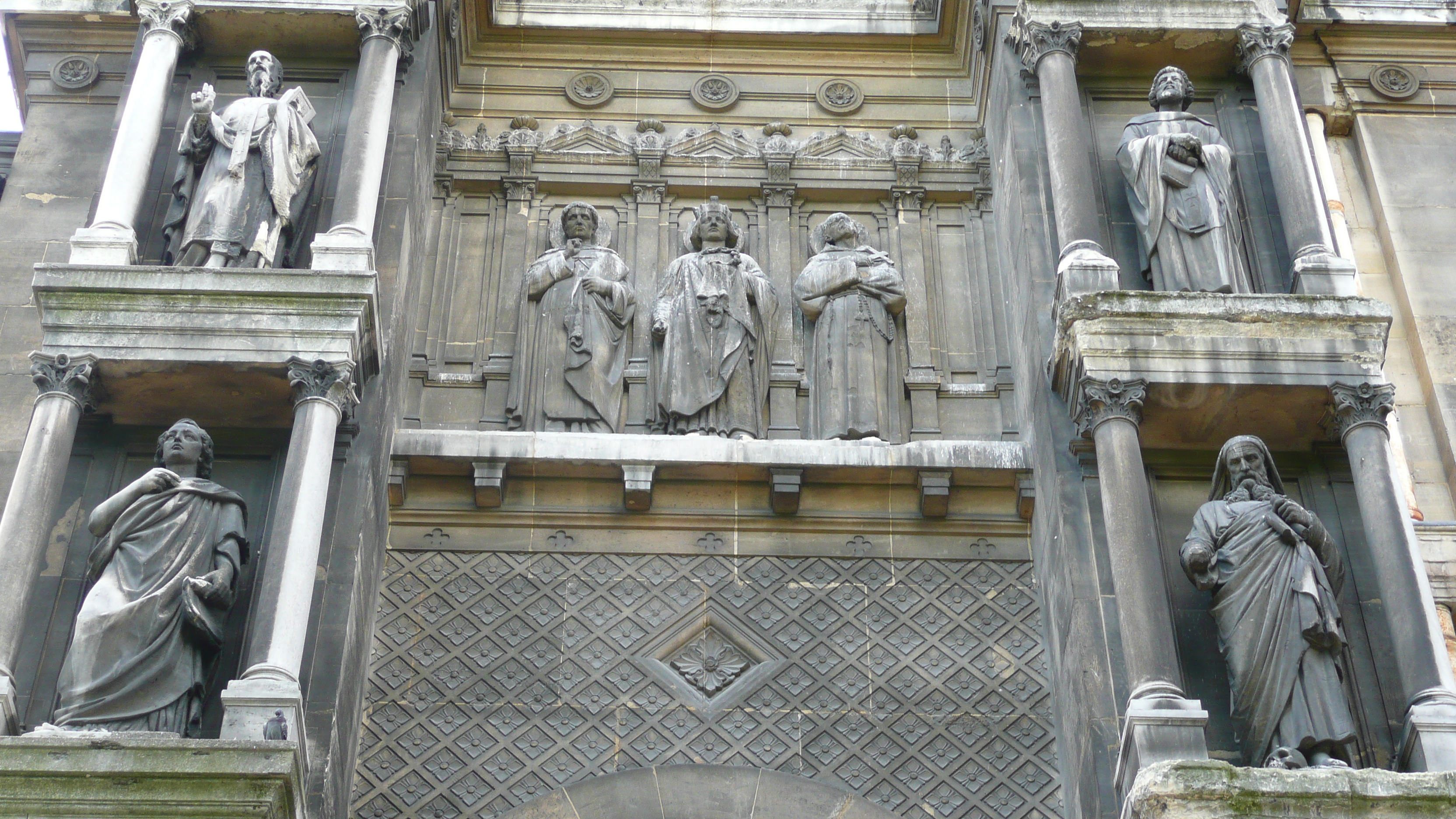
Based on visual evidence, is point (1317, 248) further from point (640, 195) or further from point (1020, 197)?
point (640, 195)

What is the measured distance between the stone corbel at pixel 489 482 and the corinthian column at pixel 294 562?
4.11 feet

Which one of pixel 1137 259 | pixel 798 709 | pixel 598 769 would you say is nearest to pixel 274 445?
pixel 598 769

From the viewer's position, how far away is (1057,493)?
13.1 m

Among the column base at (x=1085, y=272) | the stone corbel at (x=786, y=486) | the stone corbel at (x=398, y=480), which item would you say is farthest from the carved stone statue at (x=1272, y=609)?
the stone corbel at (x=398, y=480)

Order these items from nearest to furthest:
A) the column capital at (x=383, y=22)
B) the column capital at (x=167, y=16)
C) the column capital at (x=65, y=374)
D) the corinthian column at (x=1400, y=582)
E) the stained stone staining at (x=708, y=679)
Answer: the corinthian column at (x=1400, y=582), the column capital at (x=65, y=374), the stained stone staining at (x=708, y=679), the column capital at (x=167, y=16), the column capital at (x=383, y=22)

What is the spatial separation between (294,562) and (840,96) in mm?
7182

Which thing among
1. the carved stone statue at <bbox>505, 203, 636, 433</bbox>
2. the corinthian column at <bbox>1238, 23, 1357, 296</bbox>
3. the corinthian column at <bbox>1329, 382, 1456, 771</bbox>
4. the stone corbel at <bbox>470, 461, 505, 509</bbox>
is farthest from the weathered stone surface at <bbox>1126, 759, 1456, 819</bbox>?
the carved stone statue at <bbox>505, 203, 636, 433</bbox>

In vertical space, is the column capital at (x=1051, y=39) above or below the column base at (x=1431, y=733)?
above

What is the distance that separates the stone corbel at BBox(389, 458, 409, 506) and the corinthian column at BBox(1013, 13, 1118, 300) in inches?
187

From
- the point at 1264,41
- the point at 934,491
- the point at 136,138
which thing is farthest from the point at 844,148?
the point at 136,138

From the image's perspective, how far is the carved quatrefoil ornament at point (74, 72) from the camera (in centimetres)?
1588

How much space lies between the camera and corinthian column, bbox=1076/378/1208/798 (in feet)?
37.1

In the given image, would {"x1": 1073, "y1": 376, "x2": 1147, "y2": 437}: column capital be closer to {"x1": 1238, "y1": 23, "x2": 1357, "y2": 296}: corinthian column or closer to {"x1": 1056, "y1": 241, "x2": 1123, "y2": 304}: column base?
{"x1": 1056, "y1": 241, "x2": 1123, "y2": 304}: column base

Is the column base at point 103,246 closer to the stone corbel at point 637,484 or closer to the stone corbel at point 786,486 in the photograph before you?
the stone corbel at point 637,484
